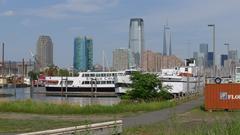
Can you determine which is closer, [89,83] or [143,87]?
[143,87]

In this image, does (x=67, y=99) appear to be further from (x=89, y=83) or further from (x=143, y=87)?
(x=143, y=87)

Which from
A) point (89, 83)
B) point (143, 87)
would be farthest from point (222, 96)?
point (89, 83)

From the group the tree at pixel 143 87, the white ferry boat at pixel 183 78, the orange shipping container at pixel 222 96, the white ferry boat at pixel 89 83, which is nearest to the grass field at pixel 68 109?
the orange shipping container at pixel 222 96

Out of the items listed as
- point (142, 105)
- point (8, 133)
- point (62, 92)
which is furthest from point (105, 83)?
point (8, 133)

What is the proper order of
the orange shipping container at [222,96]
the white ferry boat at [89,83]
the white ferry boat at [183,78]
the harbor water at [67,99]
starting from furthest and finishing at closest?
the white ferry boat at [89,83]
the white ferry boat at [183,78]
the harbor water at [67,99]
the orange shipping container at [222,96]

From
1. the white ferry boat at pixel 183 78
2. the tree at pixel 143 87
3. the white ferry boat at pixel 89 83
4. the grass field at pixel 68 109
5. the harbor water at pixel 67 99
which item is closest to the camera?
the grass field at pixel 68 109

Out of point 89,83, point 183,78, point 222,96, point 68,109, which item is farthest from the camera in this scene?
point 89,83

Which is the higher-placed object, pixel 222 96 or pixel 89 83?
pixel 222 96

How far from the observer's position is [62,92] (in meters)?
111

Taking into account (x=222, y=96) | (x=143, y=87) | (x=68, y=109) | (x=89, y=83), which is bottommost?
(x=68, y=109)

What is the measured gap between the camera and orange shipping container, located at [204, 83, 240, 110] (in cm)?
3281

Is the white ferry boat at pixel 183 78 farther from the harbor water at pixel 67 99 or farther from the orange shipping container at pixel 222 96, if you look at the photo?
the orange shipping container at pixel 222 96

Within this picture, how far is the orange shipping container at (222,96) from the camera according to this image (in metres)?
32.8

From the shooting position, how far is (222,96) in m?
33.2
